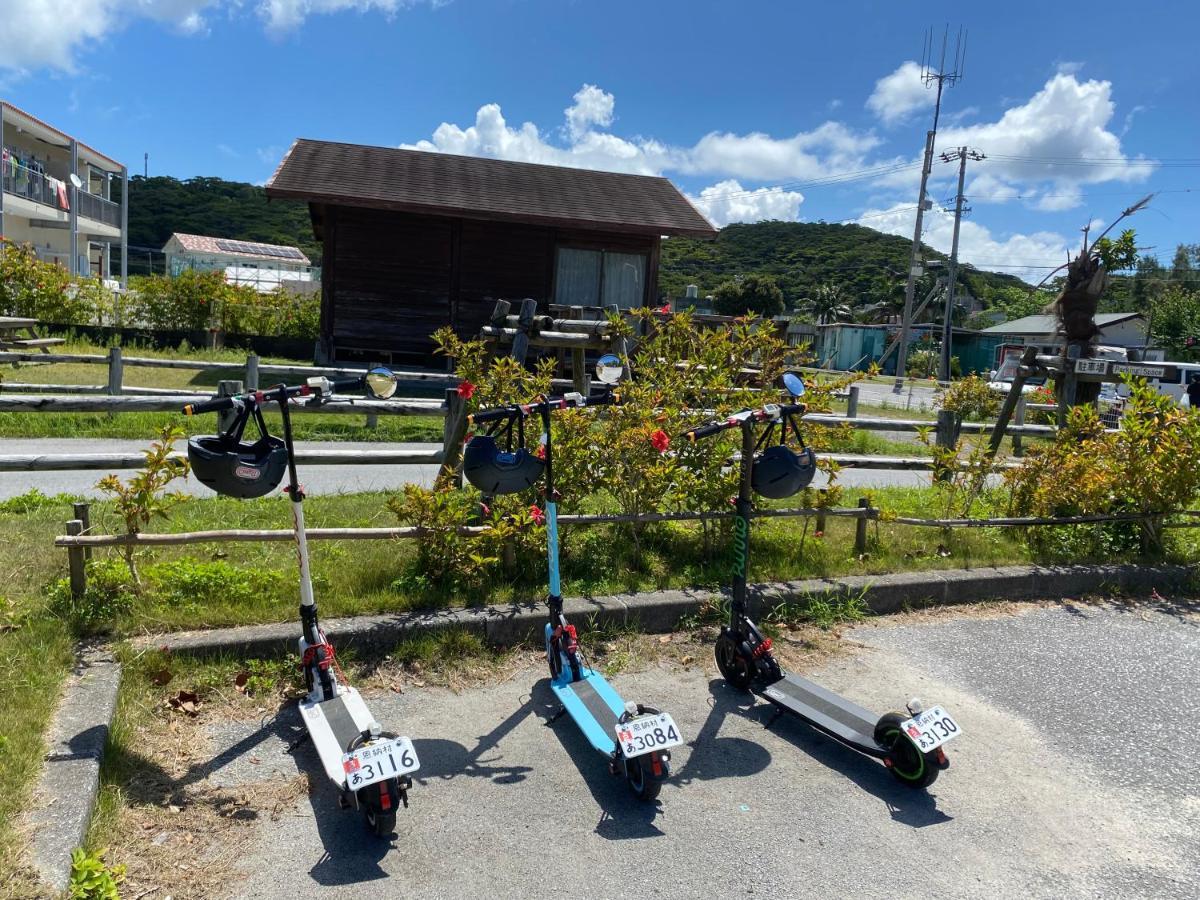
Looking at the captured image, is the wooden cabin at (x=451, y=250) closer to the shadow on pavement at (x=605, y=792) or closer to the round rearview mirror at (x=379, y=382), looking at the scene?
the round rearview mirror at (x=379, y=382)

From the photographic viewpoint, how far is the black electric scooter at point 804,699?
11.0 feet

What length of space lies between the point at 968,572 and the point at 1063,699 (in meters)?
1.60

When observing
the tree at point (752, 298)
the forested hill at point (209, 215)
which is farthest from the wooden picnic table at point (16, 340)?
the forested hill at point (209, 215)

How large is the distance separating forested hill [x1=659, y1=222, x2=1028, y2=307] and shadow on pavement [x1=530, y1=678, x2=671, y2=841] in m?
87.5

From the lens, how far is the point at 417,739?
3.60 meters

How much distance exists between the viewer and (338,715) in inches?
131

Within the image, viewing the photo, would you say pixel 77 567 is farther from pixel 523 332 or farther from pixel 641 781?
pixel 523 332

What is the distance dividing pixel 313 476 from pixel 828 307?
80431 mm

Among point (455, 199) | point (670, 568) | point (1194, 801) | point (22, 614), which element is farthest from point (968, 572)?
point (455, 199)

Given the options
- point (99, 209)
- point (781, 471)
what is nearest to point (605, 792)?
point (781, 471)

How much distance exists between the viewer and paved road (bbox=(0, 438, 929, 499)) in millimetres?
7605

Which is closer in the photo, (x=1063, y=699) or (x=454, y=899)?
(x=454, y=899)

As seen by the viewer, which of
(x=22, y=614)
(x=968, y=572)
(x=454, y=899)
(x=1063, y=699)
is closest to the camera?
(x=454, y=899)

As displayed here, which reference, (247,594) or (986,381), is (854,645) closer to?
(247,594)
